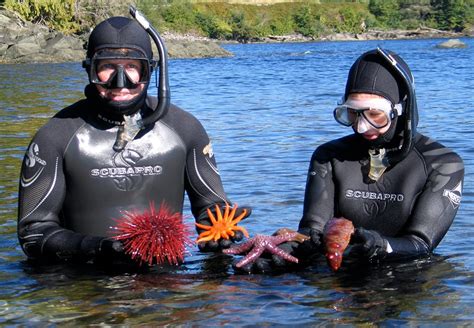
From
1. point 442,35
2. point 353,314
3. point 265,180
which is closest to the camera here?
point 353,314

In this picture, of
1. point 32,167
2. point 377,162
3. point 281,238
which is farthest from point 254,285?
point 32,167

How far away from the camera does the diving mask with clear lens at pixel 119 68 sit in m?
4.82

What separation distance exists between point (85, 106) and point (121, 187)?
0.56 metres

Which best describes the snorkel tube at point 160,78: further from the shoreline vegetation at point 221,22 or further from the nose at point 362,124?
the shoreline vegetation at point 221,22

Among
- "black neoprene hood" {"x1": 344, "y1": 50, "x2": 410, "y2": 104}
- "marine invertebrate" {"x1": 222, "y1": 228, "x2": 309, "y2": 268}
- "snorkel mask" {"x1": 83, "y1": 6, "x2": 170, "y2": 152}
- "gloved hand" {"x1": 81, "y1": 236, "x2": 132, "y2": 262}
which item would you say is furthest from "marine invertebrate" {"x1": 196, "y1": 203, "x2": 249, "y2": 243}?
"black neoprene hood" {"x1": 344, "y1": 50, "x2": 410, "y2": 104}

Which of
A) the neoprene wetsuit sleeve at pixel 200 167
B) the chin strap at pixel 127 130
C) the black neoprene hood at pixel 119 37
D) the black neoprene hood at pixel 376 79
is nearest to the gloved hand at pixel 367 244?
the black neoprene hood at pixel 376 79

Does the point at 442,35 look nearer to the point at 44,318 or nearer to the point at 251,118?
the point at 251,118

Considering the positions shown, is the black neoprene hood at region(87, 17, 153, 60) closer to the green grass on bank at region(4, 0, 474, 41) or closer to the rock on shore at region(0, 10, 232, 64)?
the rock on shore at region(0, 10, 232, 64)

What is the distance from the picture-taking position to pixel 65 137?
5.14 metres

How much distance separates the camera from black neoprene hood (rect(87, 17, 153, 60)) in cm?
491

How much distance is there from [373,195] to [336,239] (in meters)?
0.88

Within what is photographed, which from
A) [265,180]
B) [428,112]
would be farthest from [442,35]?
[265,180]

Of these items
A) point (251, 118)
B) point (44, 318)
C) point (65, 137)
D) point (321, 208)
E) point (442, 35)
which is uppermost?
point (65, 137)

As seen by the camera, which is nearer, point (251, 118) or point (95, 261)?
point (95, 261)
